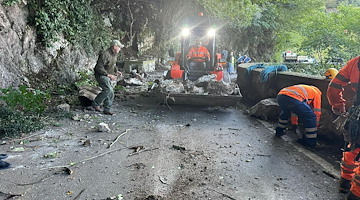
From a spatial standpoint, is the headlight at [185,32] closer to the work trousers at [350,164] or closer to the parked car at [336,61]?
the parked car at [336,61]

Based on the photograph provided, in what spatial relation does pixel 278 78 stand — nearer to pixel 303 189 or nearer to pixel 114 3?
pixel 303 189

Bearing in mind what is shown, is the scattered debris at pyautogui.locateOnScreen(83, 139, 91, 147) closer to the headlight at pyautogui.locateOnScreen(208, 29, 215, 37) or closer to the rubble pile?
the rubble pile

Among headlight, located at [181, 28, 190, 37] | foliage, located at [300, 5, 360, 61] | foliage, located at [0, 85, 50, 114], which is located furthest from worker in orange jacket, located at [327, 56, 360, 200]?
foliage, located at [300, 5, 360, 61]

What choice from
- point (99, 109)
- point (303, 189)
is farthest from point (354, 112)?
point (99, 109)

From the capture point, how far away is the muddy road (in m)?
3.02

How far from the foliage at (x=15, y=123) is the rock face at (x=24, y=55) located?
1.69m

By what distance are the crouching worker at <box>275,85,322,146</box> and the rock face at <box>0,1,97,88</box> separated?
619 cm

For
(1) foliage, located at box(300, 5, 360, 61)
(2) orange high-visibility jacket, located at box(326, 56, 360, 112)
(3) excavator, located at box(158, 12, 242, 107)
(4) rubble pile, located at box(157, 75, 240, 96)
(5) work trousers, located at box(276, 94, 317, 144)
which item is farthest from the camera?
(1) foliage, located at box(300, 5, 360, 61)

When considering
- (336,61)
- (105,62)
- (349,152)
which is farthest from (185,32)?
(349,152)

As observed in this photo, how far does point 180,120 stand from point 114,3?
39.4 feet

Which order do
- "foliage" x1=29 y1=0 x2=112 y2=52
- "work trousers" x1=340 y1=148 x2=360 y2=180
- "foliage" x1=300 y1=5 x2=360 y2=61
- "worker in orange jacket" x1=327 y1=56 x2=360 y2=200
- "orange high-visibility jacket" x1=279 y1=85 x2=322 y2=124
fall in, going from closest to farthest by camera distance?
"worker in orange jacket" x1=327 y1=56 x2=360 y2=200 → "work trousers" x1=340 y1=148 x2=360 y2=180 → "orange high-visibility jacket" x1=279 y1=85 x2=322 y2=124 → "foliage" x1=29 y1=0 x2=112 y2=52 → "foliage" x1=300 y1=5 x2=360 y2=61

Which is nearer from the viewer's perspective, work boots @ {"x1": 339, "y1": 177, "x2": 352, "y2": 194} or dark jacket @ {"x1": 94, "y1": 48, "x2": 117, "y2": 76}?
work boots @ {"x1": 339, "y1": 177, "x2": 352, "y2": 194}

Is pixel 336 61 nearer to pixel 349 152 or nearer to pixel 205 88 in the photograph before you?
pixel 205 88

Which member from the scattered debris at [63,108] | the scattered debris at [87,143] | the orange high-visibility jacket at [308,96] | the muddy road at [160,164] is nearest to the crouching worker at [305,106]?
the orange high-visibility jacket at [308,96]
